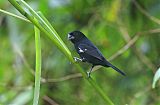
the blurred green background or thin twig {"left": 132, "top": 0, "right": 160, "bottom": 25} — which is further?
the blurred green background

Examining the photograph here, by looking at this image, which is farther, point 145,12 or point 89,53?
point 145,12

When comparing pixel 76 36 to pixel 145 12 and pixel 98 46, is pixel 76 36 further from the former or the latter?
pixel 98 46

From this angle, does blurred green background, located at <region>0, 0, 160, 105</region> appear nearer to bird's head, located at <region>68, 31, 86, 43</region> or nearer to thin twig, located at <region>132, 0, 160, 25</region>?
thin twig, located at <region>132, 0, 160, 25</region>

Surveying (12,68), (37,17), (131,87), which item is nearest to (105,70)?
(131,87)

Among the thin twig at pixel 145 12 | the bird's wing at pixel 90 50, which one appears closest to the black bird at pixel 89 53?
the bird's wing at pixel 90 50

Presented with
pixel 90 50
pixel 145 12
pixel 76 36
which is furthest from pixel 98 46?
pixel 90 50

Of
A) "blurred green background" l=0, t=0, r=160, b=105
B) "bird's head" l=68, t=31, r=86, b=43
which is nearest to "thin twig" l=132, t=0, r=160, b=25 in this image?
"blurred green background" l=0, t=0, r=160, b=105
